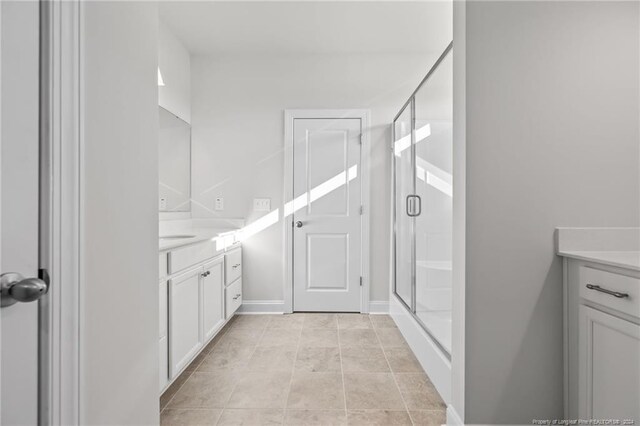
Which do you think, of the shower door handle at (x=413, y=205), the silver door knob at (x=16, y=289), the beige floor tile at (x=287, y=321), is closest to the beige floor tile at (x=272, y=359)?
the beige floor tile at (x=287, y=321)

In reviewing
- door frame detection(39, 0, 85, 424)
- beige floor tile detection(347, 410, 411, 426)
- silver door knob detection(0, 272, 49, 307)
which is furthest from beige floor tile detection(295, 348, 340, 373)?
silver door knob detection(0, 272, 49, 307)

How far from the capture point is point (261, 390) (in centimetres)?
194

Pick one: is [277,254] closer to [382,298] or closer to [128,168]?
[382,298]

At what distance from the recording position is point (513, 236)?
144 centimetres

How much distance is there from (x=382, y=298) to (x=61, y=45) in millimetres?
3134

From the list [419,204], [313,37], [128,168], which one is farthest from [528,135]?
Result: [313,37]

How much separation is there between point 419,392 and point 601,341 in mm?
978

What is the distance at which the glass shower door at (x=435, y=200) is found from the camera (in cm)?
187

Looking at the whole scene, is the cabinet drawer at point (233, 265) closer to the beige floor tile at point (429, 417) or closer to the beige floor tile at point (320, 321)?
the beige floor tile at point (320, 321)

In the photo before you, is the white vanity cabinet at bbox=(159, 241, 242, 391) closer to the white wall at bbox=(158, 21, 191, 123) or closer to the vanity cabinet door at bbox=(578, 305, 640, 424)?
the white wall at bbox=(158, 21, 191, 123)

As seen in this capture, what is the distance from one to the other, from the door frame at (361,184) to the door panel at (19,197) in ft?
8.72

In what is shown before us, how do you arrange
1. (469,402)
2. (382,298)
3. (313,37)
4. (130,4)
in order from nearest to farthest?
(130,4), (469,402), (313,37), (382,298)

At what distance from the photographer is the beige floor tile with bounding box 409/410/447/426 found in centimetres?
165

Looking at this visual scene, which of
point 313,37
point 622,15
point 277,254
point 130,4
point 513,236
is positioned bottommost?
point 277,254
